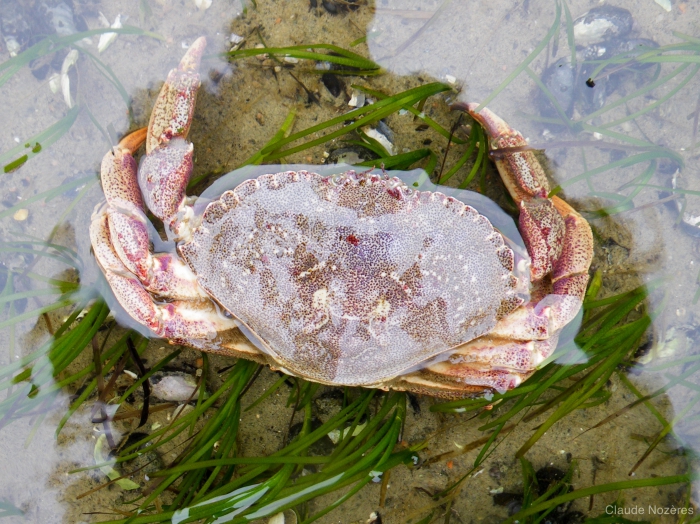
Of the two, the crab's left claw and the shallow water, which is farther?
the shallow water

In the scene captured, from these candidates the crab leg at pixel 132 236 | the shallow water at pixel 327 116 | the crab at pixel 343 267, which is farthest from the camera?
the shallow water at pixel 327 116

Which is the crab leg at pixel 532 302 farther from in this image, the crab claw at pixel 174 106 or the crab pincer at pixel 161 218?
the crab claw at pixel 174 106

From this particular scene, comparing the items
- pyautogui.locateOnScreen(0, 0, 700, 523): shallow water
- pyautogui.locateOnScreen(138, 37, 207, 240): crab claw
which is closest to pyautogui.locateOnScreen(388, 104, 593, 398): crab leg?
pyautogui.locateOnScreen(0, 0, 700, 523): shallow water

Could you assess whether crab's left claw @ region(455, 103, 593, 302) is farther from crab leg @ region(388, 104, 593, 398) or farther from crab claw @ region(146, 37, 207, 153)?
crab claw @ region(146, 37, 207, 153)

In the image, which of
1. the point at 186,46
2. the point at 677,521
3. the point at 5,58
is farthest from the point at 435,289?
the point at 5,58

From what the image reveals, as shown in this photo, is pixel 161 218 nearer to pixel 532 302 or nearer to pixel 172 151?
pixel 172 151

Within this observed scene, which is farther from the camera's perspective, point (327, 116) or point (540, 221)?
point (327, 116)

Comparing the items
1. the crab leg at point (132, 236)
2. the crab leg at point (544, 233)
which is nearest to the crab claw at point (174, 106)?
the crab leg at point (132, 236)

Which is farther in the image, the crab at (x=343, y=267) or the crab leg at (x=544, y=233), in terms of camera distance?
the crab leg at (x=544, y=233)

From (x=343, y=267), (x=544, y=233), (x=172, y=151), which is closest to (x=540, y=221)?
(x=544, y=233)
